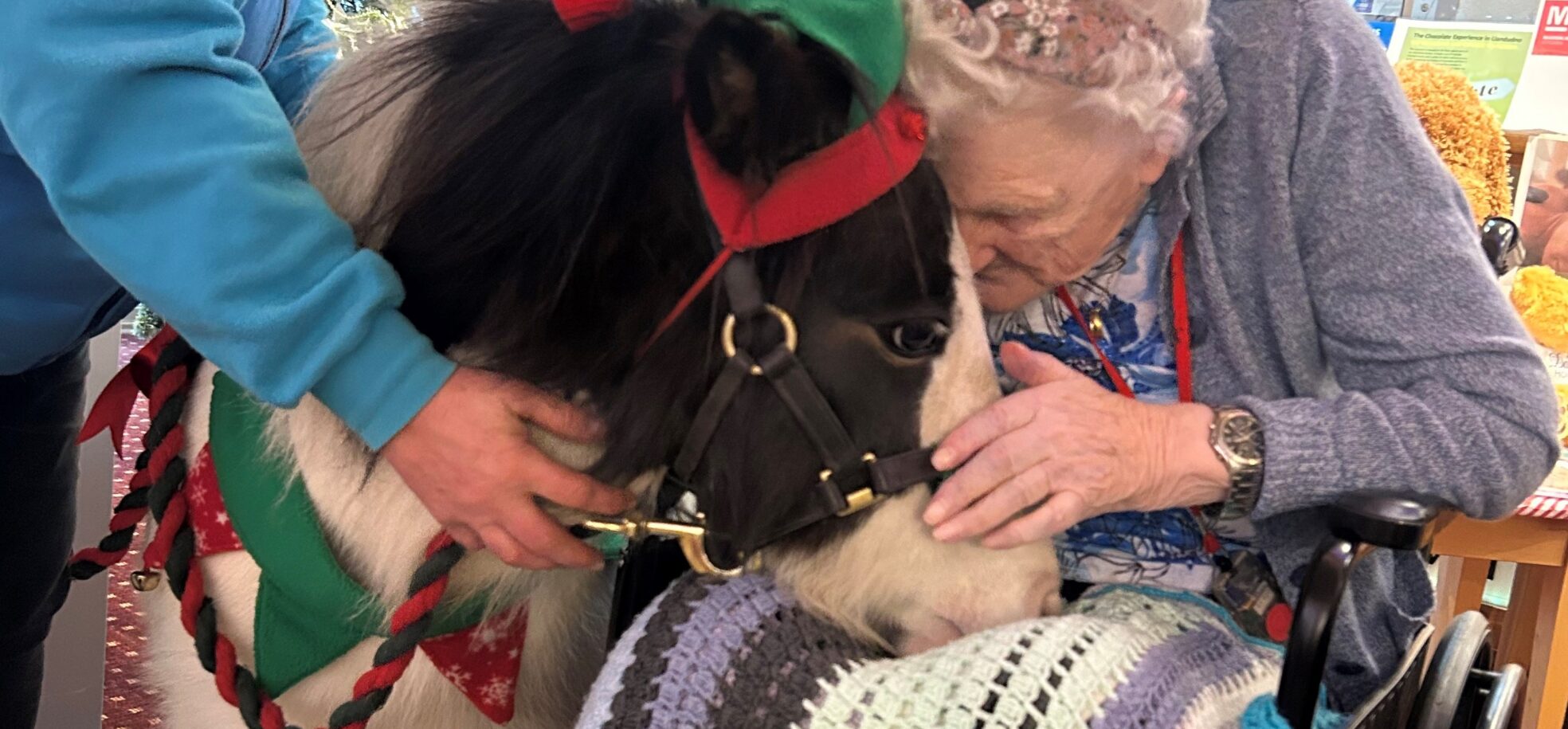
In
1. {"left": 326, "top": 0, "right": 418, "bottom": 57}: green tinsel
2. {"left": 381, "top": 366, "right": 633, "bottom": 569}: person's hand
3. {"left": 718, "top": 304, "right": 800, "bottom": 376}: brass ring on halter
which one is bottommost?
{"left": 381, "top": 366, "right": 633, "bottom": 569}: person's hand

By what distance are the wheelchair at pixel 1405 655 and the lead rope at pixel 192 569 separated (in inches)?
28.1

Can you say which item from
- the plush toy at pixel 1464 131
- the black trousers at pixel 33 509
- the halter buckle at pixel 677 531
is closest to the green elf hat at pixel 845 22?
the halter buckle at pixel 677 531

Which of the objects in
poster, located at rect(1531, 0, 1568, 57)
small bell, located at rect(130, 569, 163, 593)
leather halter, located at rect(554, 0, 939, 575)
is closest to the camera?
leather halter, located at rect(554, 0, 939, 575)

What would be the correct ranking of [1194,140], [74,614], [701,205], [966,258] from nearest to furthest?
[701,205]
[966,258]
[1194,140]
[74,614]

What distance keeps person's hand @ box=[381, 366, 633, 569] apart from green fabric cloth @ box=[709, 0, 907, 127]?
338mm

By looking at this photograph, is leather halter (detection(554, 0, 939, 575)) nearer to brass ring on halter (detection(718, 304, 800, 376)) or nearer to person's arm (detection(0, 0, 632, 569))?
brass ring on halter (detection(718, 304, 800, 376))

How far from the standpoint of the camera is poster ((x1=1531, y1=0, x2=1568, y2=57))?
281 cm

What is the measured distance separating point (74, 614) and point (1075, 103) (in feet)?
5.74

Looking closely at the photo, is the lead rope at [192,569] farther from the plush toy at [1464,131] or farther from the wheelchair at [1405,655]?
the plush toy at [1464,131]

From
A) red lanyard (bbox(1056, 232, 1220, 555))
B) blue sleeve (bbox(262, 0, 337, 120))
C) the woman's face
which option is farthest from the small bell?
red lanyard (bbox(1056, 232, 1220, 555))

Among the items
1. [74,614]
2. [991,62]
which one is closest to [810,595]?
[991,62]

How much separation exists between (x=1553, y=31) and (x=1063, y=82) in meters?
2.62

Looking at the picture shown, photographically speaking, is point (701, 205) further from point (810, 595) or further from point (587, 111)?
point (810, 595)

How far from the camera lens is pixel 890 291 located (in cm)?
88
